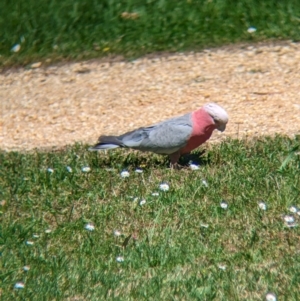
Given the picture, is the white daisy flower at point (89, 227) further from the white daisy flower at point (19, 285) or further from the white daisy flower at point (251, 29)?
the white daisy flower at point (251, 29)

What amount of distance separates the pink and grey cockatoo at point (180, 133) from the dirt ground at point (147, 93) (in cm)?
61

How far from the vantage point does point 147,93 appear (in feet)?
21.6

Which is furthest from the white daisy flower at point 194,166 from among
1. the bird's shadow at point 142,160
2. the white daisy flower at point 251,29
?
the white daisy flower at point 251,29

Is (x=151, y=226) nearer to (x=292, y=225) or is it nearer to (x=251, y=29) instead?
(x=292, y=225)

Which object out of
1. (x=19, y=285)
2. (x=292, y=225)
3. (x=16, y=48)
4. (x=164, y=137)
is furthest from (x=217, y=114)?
(x=16, y=48)

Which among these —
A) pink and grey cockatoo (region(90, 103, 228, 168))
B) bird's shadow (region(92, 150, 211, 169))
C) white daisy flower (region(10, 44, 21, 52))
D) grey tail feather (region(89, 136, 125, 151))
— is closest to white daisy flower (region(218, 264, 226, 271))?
pink and grey cockatoo (region(90, 103, 228, 168))

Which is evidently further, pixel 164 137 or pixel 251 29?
pixel 251 29

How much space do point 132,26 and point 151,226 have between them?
3363 mm

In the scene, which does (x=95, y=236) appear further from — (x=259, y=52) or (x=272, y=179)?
(x=259, y=52)

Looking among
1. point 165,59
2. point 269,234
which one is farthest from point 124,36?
point 269,234

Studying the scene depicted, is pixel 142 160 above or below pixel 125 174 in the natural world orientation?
below

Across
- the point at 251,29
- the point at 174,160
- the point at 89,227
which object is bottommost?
the point at 251,29

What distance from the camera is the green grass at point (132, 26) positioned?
727 centimetres

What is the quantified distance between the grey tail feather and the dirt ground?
58 centimetres
